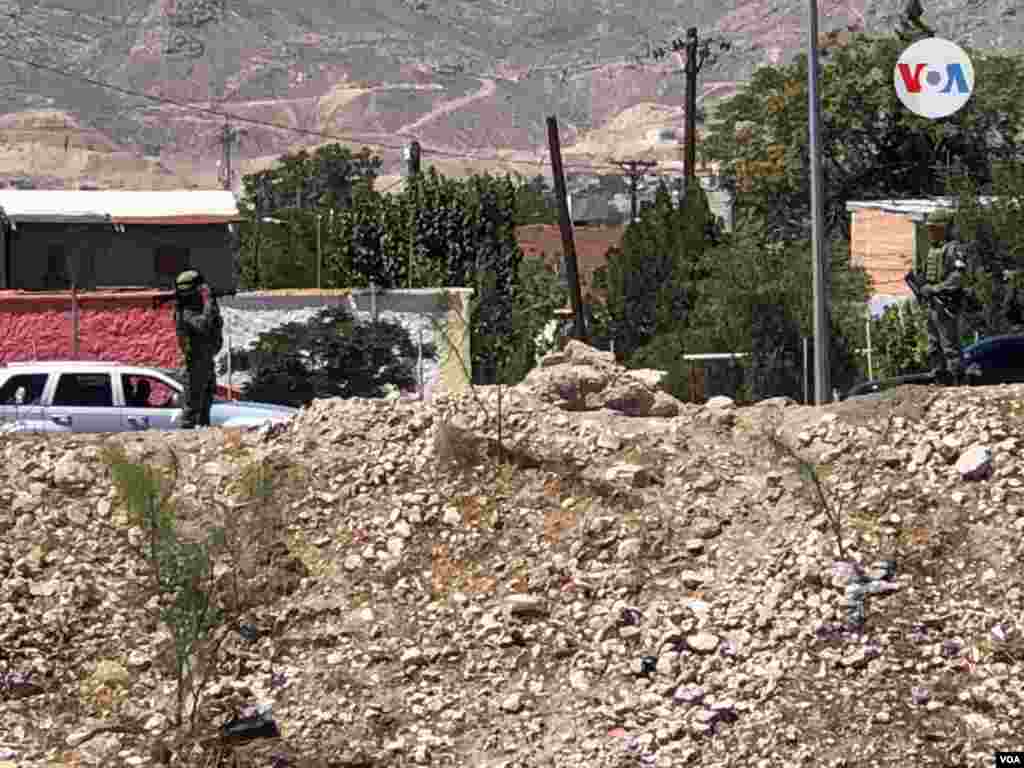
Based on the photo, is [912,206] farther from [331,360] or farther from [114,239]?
[114,239]

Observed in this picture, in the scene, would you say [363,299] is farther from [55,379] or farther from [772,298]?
[55,379]

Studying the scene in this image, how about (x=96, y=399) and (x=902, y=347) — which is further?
(x=902, y=347)

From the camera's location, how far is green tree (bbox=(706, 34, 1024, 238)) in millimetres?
57531

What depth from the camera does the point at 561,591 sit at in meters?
14.9

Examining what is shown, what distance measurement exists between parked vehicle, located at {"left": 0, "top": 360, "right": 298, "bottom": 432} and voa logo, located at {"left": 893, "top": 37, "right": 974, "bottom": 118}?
37.8 ft

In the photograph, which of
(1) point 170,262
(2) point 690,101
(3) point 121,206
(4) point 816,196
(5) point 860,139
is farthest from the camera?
(5) point 860,139

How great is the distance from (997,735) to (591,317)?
36073 millimetres

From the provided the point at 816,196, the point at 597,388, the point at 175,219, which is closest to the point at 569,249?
the point at 175,219

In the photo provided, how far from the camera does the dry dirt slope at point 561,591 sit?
538 inches

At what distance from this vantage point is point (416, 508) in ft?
51.9

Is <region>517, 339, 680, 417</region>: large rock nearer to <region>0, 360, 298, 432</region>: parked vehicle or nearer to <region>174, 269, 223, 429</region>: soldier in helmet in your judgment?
<region>174, 269, 223, 429</region>: soldier in helmet

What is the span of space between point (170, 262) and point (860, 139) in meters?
21.9

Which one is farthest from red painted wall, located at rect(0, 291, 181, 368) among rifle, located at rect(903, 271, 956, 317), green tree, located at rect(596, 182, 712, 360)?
rifle, located at rect(903, 271, 956, 317)

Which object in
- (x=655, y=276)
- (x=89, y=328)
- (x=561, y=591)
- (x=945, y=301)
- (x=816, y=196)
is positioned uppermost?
(x=816, y=196)
